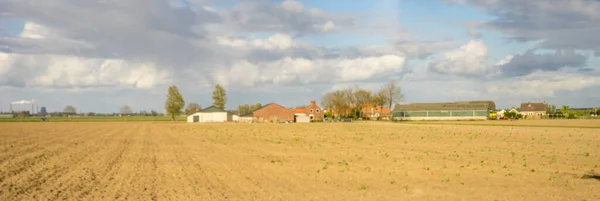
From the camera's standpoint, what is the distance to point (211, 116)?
440 ft

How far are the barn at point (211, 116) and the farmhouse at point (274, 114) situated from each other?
319 inches

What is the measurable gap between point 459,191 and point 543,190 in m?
2.89

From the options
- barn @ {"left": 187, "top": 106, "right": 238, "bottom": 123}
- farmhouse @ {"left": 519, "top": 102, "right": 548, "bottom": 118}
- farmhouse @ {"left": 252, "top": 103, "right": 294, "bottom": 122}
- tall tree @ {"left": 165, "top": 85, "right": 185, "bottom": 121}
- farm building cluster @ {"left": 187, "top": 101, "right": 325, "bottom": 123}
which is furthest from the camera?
farmhouse @ {"left": 519, "top": 102, "right": 548, "bottom": 118}

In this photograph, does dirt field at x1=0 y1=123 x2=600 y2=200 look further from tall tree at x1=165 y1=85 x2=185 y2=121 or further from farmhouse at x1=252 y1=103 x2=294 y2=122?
tall tree at x1=165 y1=85 x2=185 y2=121

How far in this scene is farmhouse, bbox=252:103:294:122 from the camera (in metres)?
132

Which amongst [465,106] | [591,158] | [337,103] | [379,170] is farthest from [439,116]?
[379,170]

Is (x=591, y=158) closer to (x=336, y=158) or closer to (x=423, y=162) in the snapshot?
(x=423, y=162)

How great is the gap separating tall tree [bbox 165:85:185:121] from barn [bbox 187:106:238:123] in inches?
683

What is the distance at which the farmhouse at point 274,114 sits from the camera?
13200 cm

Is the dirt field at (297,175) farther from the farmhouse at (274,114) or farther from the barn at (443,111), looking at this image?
the barn at (443,111)

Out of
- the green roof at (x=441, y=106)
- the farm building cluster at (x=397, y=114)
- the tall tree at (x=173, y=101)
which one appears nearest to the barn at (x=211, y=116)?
the farm building cluster at (x=397, y=114)

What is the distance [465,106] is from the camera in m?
142

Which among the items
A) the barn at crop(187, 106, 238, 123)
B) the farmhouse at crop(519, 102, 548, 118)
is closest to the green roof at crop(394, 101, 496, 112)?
the farmhouse at crop(519, 102, 548, 118)

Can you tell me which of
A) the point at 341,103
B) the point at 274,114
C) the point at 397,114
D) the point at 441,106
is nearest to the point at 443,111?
the point at 441,106
